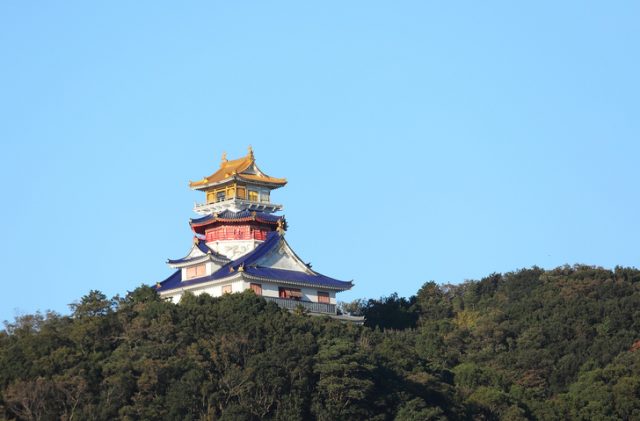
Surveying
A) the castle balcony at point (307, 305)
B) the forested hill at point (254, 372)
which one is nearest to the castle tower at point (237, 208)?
the castle balcony at point (307, 305)

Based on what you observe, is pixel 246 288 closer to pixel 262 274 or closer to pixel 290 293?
pixel 262 274

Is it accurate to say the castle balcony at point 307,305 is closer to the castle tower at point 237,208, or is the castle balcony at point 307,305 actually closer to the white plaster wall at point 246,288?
the white plaster wall at point 246,288

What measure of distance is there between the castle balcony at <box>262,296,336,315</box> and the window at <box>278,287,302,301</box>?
1.08ft

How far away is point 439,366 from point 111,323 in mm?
13633

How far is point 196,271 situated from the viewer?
58125 mm

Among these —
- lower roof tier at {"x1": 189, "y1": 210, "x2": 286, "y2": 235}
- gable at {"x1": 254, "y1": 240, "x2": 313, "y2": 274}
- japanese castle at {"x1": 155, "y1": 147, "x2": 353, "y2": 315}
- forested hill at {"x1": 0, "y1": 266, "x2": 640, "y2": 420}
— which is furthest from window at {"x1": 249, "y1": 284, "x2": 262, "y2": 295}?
lower roof tier at {"x1": 189, "y1": 210, "x2": 286, "y2": 235}

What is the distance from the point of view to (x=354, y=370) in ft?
164

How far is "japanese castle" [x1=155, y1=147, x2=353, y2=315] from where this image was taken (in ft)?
186

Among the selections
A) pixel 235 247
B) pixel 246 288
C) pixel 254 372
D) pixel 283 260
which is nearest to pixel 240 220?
pixel 235 247

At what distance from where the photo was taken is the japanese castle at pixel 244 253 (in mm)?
56688

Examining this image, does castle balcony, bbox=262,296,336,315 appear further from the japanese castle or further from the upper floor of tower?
the upper floor of tower

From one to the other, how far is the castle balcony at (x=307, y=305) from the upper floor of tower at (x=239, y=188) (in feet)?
16.9

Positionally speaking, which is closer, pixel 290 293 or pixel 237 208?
pixel 290 293

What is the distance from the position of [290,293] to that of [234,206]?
4868 mm
